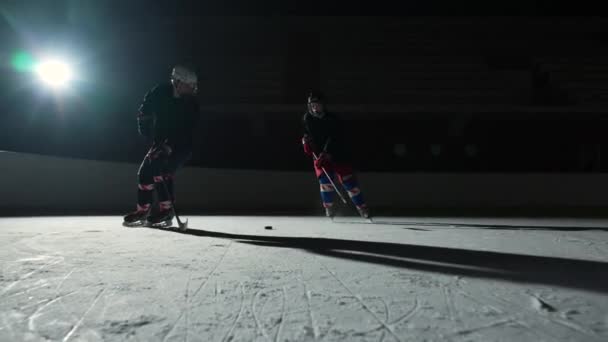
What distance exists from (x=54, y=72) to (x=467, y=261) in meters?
8.62

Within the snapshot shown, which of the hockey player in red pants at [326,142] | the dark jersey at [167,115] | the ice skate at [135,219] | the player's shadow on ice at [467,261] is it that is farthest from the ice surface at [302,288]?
the hockey player in red pants at [326,142]

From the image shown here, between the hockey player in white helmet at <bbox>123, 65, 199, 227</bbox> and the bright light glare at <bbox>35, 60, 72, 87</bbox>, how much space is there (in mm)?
5787

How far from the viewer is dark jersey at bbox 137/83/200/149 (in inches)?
154

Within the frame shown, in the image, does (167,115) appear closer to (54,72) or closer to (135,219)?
(135,219)

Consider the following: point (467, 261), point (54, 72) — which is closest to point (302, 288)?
point (467, 261)

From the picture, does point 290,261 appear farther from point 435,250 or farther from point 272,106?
point 272,106

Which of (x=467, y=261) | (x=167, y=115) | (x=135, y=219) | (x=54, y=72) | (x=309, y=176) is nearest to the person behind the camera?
(x=467, y=261)

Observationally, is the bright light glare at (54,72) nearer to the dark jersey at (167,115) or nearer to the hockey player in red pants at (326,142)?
the dark jersey at (167,115)

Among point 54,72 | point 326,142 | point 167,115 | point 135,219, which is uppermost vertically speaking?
point 54,72

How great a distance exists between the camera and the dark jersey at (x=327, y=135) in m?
4.70

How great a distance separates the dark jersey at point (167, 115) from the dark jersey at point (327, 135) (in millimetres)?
1259

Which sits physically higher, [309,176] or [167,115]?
[167,115]

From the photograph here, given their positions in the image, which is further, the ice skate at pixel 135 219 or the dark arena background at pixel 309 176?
the ice skate at pixel 135 219

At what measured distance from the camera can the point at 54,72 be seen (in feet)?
28.8
